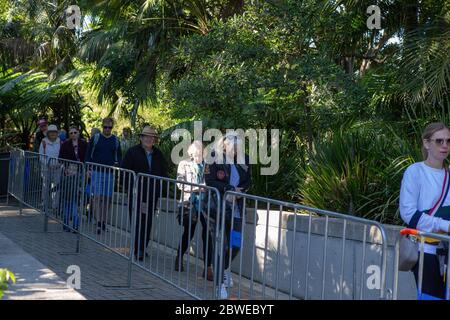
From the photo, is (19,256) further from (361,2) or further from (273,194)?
(361,2)

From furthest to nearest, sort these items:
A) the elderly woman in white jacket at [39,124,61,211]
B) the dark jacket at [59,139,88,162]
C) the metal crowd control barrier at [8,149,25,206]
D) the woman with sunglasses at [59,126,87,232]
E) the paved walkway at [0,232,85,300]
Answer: the metal crowd control barrier at [8,149,25,206], the dark jacket at [59,139,88,162], the elderly woman in white jacket at [39,124,61,211], the woman with sunglasses at [59,126,87,232], the paved walkway at [0,232,85,300]

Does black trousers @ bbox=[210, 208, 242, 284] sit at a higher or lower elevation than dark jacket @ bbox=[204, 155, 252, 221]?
lower

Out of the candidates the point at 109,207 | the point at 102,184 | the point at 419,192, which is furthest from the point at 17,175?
the point at 419,192

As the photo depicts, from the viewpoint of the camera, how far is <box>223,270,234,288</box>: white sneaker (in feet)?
20.0

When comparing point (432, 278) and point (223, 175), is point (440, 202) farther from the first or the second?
point (223, 175)

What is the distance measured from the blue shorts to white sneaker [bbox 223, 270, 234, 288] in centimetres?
274

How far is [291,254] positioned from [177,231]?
2734mm

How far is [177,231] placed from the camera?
7.91 meters

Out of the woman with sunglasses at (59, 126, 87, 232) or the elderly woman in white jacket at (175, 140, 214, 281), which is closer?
the elderly woman in white jacket at (175, 140, 214, 281)

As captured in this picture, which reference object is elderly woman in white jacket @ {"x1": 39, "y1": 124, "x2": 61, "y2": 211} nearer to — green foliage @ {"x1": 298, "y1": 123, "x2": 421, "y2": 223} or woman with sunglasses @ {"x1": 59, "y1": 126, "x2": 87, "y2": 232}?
woman with sunglasses @ {"x1": 59, "y1": 126, "x2": 87, "y2": 232}

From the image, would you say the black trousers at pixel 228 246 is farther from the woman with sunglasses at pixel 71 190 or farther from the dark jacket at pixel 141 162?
the woman with sunglasses at pixel 71 190

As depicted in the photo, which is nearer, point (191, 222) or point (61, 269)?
point (191, 222)

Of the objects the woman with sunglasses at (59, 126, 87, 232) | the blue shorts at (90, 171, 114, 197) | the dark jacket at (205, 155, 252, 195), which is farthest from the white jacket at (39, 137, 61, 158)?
the dark jacket at (205, 155, 252, 195)

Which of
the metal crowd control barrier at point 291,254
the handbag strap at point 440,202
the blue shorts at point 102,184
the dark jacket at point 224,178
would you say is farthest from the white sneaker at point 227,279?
the blue shorts at point 102,184
